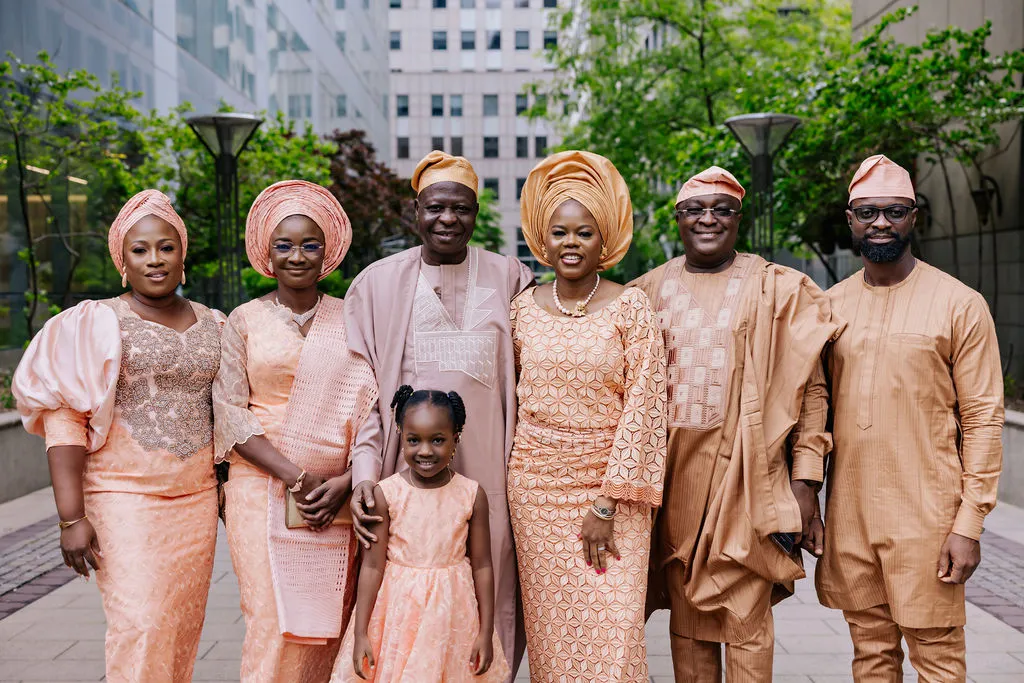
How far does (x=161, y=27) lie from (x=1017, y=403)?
13747mm

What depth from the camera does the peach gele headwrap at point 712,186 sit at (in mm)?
3436

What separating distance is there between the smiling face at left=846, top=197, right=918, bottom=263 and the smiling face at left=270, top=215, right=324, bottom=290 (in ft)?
6.37

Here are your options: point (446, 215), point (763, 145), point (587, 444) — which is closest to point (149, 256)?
point (446, 215)

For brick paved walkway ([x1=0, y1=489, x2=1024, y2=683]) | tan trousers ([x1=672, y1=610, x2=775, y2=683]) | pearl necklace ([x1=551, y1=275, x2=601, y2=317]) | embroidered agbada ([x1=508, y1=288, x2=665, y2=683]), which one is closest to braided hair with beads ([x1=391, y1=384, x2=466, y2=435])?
embroidered agbada ([x1=508, y1=288, x2=665, y2=683])

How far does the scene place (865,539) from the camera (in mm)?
3393

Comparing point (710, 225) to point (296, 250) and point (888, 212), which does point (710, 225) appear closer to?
point (888, 212)

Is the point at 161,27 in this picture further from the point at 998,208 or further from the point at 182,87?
the point at 998,208

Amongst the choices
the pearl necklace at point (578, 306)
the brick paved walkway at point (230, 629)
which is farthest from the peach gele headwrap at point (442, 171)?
the brick paved walkway at point (230, 629)

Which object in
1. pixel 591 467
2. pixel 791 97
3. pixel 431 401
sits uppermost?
pixel 791 97

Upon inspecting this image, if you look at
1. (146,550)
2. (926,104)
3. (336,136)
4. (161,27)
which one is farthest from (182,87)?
(146,550)

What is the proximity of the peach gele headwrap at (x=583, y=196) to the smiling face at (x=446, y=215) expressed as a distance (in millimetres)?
217

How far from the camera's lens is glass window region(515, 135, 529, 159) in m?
65.9

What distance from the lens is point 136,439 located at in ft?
10.7

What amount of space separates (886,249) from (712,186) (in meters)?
0.65
